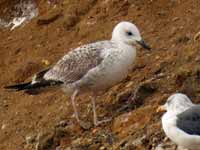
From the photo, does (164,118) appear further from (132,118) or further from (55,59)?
(55,59)

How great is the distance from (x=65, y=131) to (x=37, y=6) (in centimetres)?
497

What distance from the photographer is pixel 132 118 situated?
9.19m

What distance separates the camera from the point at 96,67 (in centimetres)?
947

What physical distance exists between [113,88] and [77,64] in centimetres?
82

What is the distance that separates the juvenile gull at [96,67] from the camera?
944 centimetres

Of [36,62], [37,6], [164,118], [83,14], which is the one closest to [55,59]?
[36,62]

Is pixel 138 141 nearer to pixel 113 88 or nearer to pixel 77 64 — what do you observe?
pixel 77 64

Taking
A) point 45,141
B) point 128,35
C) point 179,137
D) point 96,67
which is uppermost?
point 128,35

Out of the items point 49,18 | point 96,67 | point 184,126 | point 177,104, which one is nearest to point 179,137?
point 184,126

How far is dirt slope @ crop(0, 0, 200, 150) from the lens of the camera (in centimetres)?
923

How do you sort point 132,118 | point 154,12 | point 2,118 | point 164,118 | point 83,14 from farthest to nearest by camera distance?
1. point 83,14
2. point 154,12
3. point 2,118
4. point 132,118
5. point 164,118

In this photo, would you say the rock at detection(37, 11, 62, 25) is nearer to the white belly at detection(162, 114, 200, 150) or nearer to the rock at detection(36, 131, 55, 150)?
the rock at detection(36, 131, 55, 150)

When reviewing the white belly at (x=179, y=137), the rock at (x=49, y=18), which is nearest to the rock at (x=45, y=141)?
the white belly at (x=179, y=137)

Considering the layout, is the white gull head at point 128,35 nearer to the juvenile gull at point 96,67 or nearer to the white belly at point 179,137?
the juvenile gull at point 96,67
